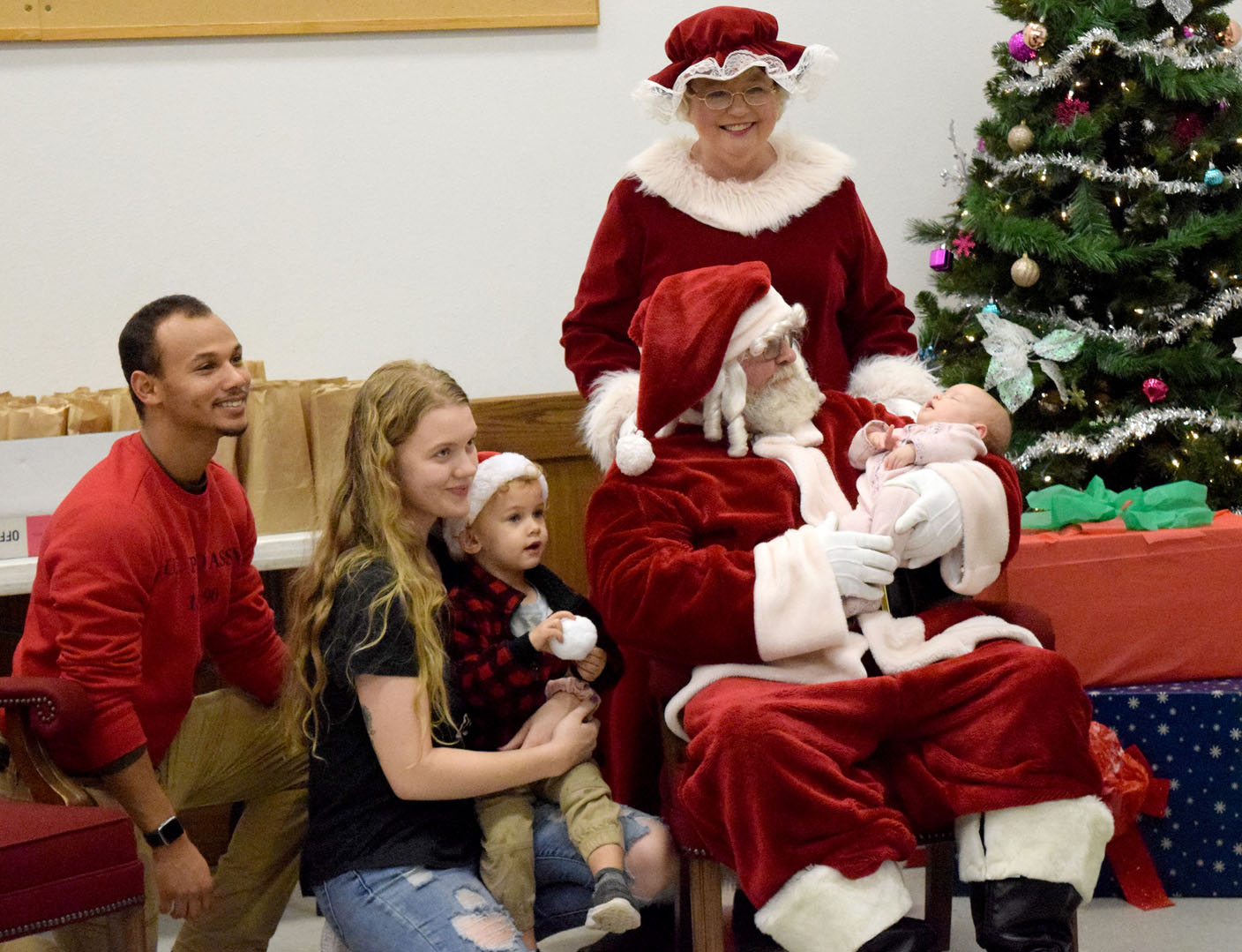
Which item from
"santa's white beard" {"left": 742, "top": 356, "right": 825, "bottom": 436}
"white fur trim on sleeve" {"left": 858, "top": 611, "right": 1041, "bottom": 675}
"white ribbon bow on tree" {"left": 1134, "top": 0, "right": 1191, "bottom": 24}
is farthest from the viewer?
"white ribbon bow on tree" {"left": 1134, "top": 0, "right": 1191, "bottom": 24}

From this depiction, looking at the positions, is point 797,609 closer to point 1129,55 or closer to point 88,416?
point 88,416

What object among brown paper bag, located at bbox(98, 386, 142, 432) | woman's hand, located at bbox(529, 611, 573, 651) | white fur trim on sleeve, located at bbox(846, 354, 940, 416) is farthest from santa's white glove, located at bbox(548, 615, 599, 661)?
brown paper bag, located at bbox(98, 386, 142, 432)

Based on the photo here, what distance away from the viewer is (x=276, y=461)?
306 cm

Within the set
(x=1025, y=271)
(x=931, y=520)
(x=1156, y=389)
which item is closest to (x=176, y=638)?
(x=931, y=520)

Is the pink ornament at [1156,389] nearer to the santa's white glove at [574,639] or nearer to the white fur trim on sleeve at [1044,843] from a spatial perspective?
the white fur trim on sleeve at [1044,843]

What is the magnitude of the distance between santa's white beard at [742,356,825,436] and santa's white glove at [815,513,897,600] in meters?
0.31

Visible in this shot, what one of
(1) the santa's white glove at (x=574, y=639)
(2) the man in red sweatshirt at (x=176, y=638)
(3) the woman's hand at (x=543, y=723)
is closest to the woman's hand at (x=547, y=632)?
(1) the santa's white glove at (x=574, y=639)

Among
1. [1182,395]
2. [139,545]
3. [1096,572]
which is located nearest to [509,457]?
[139,545]

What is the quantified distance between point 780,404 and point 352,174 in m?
1.83

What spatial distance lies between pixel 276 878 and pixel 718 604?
96 centimetres

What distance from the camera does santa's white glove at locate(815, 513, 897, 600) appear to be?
2.05m

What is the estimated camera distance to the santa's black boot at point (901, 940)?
6.00 feet

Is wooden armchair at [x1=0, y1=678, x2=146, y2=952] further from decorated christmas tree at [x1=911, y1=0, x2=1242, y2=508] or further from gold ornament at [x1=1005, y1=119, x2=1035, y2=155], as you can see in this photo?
gold ornament at [x1=1005, y1=119, x2=1035, y2=155]

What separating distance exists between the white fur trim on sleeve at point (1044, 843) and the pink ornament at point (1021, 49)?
6.69 feet
